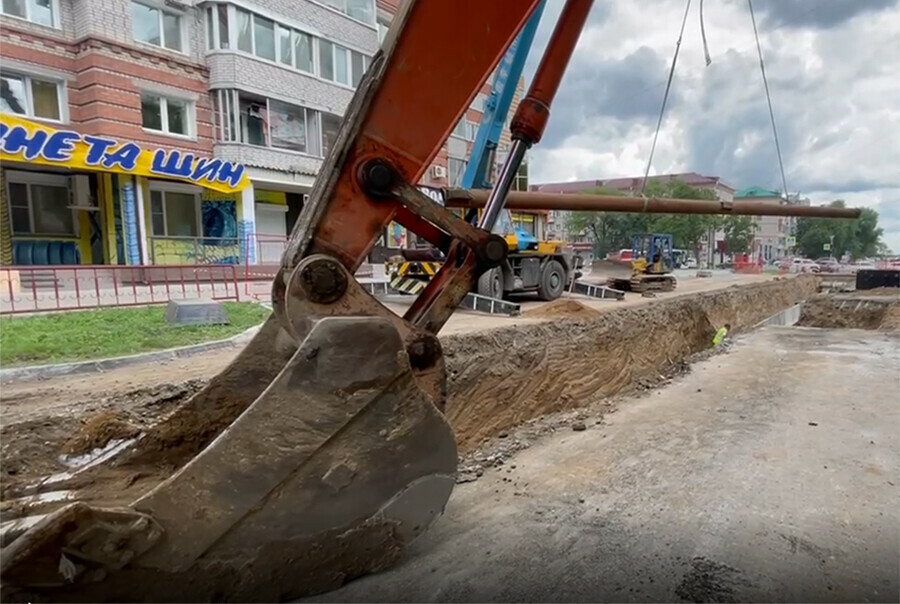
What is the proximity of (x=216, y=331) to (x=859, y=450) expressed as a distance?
659cm

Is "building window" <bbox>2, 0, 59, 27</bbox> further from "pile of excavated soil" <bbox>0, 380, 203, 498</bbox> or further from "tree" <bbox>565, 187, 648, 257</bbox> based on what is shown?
"tree" <bbox>565, 187, 648, 257</bbox>

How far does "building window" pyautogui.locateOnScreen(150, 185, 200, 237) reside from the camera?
14344 mm

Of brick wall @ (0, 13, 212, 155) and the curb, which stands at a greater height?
brick wall @ (0, 13, 212, 155)

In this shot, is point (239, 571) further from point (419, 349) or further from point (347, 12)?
point (347, 12)

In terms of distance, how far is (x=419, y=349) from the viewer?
6.86ft

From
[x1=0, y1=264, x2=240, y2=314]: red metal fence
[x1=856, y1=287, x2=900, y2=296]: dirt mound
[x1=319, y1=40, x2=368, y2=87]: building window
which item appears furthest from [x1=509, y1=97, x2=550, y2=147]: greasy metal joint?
[x1=856, y1=287, x2=900, y2=296]: dirt mound

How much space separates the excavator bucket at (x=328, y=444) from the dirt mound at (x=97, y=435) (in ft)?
1.51

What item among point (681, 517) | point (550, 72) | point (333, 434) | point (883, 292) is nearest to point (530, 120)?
point (550, 72)

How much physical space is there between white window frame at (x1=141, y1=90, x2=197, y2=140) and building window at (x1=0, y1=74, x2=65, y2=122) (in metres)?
1.81

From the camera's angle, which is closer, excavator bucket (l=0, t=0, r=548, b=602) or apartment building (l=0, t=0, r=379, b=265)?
excavator bucket (l=0, t=0, r=548, b=602)

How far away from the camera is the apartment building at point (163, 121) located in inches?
476

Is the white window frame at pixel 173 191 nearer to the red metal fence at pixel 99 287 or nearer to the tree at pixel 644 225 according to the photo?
the red metal fence at pixel 99 287

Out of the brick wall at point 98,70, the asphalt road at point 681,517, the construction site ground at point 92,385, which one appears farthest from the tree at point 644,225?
the construction site ground at point 92,385

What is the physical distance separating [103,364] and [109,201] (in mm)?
10407
